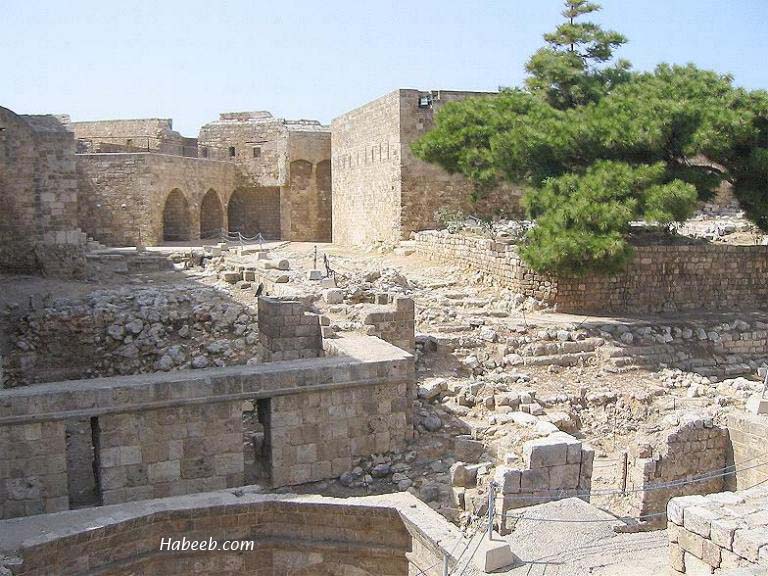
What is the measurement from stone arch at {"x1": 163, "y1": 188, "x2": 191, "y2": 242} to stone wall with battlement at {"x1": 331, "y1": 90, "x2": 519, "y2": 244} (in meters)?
5.52

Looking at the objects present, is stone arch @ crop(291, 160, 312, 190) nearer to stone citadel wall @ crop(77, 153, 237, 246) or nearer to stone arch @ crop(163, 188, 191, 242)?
stone arch @ crop(163, 188, 191, 242)

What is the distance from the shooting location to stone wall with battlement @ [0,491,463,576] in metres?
6.48

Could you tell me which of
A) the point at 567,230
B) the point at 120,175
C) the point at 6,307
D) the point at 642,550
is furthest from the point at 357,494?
the point at 120,175

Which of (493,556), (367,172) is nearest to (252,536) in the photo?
(493,556)

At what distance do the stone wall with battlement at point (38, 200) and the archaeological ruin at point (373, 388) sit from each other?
45mm

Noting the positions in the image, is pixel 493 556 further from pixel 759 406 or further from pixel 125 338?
pixel 125 338

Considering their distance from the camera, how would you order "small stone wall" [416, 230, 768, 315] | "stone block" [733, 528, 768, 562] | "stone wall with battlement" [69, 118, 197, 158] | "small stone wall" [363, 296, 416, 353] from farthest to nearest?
"stone wall with battlement" [69, 118, 197, 158] → "small stone wall" [416, 230, 768, 315] → "small stone wall" [363, 296, 416, 353] → "stone block" [733, 528, 768, 562]

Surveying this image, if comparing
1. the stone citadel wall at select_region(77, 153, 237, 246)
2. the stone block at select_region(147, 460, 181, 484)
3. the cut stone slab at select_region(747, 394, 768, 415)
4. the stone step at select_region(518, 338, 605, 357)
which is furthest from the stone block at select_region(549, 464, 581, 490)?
the stone citadel wall at select_region(77, 153, 237, 246)

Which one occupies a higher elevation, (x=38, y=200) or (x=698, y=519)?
(x=38, y=200)

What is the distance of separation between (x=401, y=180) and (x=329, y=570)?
14.7 m

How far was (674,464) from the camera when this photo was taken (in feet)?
28.1

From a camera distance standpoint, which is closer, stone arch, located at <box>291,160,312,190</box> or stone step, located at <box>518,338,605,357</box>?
stone step, located at <box>518,338,605,357</box>

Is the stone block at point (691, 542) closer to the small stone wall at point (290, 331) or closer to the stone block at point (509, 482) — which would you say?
the stone block at point (509, 482)

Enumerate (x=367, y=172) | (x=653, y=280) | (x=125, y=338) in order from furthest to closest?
(x=367, y=172) < (x=653, y=280) < (x=125, y=338)
